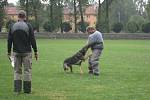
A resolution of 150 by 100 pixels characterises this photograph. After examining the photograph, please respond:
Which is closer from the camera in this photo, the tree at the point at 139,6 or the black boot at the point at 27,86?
the black boot at the point at 27,86

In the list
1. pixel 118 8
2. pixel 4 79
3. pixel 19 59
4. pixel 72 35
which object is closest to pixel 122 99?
pixel 19 59

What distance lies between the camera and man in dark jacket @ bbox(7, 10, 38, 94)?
1296 cm

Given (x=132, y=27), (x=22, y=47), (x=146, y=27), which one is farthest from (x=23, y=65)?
(x=132, y=27)

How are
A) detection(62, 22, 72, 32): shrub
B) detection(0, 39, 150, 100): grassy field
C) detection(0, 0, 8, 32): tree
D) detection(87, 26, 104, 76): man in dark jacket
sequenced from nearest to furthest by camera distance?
1. detection(0, 39, 150, 100): grassy field
2. detection(87, 26, 104, 76): man in dark jacket
3. detection(0, 0, 8, 32): tree
4. detection(62, 22, 72, 32): shrub

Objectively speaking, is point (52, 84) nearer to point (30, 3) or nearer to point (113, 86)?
point (113, 86)

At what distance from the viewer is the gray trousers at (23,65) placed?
42.9 feet

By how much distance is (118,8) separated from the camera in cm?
14125

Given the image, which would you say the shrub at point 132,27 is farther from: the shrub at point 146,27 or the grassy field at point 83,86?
the grassy field at point 83,86

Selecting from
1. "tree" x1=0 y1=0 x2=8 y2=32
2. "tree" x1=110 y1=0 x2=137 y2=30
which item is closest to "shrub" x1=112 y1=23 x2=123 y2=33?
"tree" x1=0 y1=0 x2=8 y2=32

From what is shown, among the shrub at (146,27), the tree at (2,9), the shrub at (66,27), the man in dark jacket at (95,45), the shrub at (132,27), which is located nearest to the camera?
the man in dark jacket at (95,45)

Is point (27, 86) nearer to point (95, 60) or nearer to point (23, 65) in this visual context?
point (23, 65)

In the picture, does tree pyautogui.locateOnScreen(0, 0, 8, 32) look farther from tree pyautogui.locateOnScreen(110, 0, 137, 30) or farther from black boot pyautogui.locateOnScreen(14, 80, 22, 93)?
black boot pyautogui.locateOnScreen(14, 80, 22, 93)

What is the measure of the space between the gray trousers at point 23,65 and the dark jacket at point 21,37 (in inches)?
5.5

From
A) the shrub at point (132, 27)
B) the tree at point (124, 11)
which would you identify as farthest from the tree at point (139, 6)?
the shrub at point (132, 27)
